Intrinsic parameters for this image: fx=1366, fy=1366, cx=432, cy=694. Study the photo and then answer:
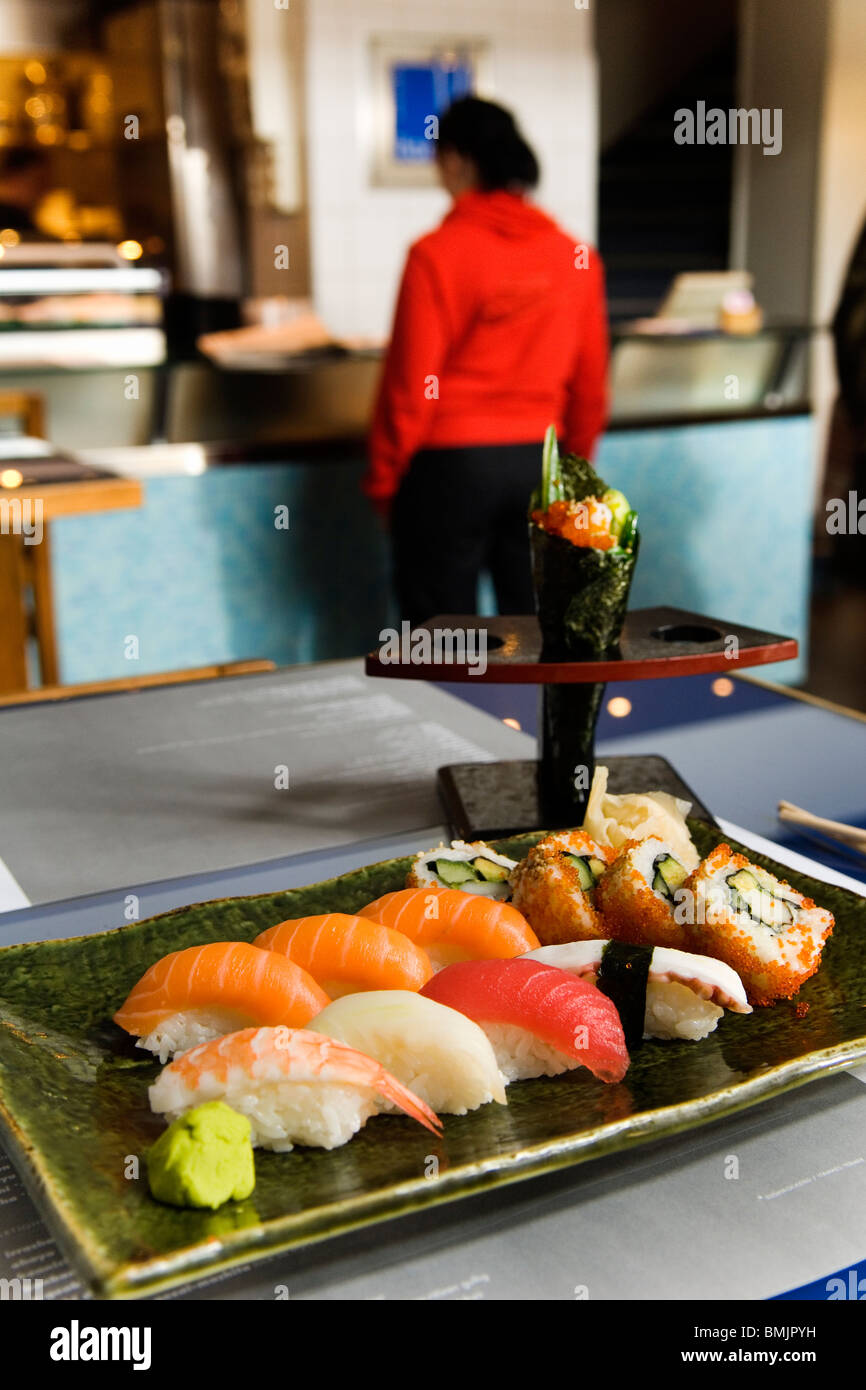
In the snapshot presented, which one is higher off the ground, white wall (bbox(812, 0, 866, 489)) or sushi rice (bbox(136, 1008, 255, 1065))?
white wall (bbox(812, 0, 866, 489))

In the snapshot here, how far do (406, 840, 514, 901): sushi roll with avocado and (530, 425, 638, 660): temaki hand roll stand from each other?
0.22 meters

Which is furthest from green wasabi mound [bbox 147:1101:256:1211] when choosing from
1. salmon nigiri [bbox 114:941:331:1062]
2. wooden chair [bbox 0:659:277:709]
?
wooden chair [bbox 0:659:277:709]

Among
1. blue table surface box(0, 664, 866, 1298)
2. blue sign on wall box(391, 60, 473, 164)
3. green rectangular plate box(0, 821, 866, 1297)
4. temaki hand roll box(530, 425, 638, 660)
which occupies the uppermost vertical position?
blue sign on wall box(391, 60, 473, 164)

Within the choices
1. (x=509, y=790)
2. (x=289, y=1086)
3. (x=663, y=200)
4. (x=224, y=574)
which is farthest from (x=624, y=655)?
(x=663, y=200)

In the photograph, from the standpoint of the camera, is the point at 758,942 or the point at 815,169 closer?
the point at 758,942

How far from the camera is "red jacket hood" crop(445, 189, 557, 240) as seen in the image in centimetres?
278

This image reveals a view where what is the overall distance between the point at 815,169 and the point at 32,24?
3990mm

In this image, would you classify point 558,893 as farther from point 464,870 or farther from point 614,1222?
point 614,1222

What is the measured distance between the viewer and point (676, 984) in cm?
79

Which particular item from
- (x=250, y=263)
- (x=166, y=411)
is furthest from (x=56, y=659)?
(x=250, y=263)

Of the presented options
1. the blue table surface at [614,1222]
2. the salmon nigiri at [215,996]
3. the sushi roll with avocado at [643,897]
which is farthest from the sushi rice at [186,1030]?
the sushi roll with avocado at [643,897]

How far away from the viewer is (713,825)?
1.12m

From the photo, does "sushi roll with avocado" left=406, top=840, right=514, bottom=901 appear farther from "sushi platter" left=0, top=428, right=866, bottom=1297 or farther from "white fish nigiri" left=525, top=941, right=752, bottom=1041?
"white fish nigiri" left=525, top=941, right=752, bottom=1041
